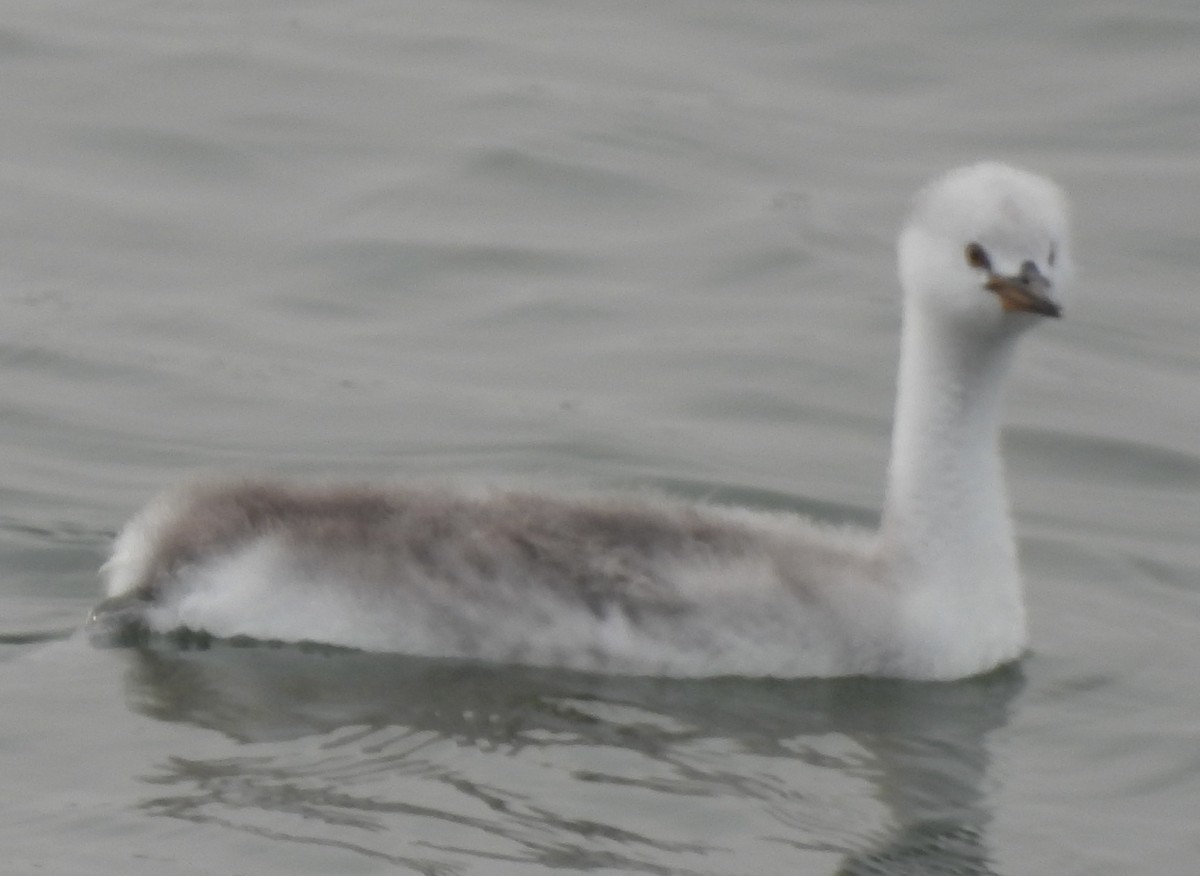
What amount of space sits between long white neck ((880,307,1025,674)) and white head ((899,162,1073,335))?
0.12 metres

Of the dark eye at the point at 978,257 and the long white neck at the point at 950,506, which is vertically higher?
the dark eye at the point at 978,257

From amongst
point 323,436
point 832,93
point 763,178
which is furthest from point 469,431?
point 832,93

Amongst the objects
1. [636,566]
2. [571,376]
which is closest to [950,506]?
[636,566]

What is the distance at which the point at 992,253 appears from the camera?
8.28 metres

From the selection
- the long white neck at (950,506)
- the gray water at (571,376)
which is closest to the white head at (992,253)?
the long white neck at (950,506)

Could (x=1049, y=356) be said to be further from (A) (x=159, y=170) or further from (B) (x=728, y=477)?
(A) (x=159, y=170)

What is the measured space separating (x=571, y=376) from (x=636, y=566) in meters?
3.62

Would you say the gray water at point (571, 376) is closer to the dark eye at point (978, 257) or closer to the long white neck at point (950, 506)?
the long white neck at point (950, 506)

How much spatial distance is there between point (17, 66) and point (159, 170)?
1.68 meters

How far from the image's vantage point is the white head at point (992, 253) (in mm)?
8258

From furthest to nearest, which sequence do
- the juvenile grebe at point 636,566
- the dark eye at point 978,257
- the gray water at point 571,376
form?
the dark eye at point 978,257 → the juvenile grebe at point 636,566 → the gray water at point 571,376

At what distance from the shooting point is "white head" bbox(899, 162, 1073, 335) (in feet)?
27.1

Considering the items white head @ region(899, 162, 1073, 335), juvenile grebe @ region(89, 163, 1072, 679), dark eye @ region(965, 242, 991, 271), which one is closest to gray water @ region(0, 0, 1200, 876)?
juvenile grebe @ region(89, 163, 1072, 679)

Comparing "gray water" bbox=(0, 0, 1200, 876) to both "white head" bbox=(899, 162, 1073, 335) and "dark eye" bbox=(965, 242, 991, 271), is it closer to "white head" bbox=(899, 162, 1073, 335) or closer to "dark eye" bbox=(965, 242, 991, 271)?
"white head" bbox=(899, 162, 1073, 335)
